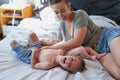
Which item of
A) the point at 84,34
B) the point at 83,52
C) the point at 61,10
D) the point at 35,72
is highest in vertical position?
the point at 61,10

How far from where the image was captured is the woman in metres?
1.52

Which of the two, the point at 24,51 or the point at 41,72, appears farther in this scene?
the point at 24,51

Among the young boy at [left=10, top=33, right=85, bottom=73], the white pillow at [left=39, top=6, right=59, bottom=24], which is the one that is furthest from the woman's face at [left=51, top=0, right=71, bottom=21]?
the white pillow at [left=39, top=6, right=59, bottom=24]

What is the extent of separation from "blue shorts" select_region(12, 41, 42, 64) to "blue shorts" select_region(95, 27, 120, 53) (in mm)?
504

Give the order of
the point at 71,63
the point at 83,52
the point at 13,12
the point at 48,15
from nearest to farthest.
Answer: the point at 71,63
the point at 83,52
the point at 48,15
the point at 13,12

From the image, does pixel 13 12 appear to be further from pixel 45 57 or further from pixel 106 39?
pixel 106 39

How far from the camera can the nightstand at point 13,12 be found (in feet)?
9.90

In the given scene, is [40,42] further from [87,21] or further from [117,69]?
[117,69]

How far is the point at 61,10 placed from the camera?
1585mm

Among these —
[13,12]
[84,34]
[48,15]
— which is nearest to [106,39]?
[84,34]

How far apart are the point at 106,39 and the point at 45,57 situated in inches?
20.0

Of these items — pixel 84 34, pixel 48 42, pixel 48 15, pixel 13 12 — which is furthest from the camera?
pixel 13 12

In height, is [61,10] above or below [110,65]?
above

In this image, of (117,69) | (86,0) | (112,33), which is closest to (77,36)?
(112,33)
